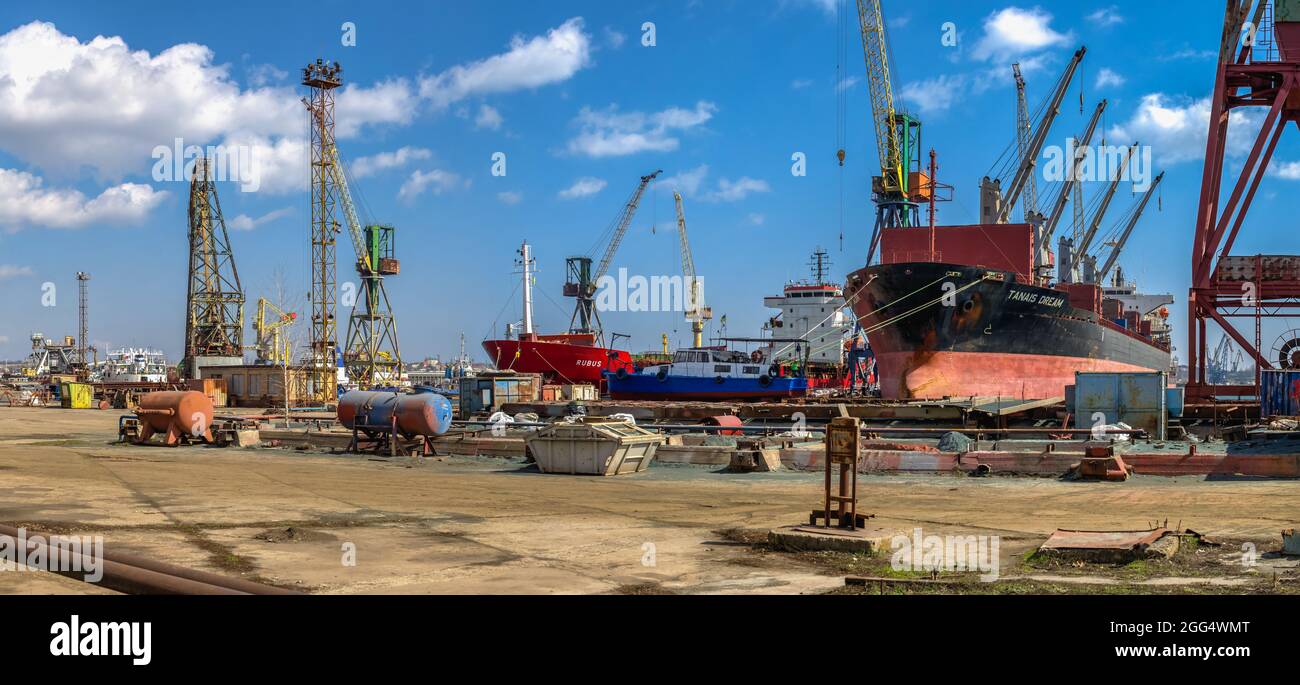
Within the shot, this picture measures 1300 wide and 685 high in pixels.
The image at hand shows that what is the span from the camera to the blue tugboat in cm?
5575

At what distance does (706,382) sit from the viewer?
56406 millimetres

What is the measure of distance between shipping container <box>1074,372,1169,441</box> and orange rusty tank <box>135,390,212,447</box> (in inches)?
1038

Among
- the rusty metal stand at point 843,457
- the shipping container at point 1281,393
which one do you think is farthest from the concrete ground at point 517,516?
the shipping container at point 1281,393

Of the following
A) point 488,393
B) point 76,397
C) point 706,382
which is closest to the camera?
point 488,393

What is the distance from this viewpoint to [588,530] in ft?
44.9

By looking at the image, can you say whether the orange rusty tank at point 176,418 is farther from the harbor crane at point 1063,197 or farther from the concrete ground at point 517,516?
the harbor crane at point 1063,197

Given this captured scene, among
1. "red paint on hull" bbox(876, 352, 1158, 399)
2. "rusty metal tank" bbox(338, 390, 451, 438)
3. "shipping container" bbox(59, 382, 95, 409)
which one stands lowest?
"shipping container" bbox(59, 382, 95, 409)

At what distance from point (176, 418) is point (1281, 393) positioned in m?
34.3

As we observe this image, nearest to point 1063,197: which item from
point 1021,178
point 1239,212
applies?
point 1021,178

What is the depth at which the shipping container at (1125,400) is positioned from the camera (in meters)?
27.9

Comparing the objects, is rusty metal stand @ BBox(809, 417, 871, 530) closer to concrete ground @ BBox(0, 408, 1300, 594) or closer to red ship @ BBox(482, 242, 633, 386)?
concrete ground @ BBox(0, 408, 1300, 594)

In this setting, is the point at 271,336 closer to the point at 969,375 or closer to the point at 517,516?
the point at 969,375

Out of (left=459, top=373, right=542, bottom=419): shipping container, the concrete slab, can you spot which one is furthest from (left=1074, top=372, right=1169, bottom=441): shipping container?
(left=459, top=373, right=542, bottom=419): shipping container
